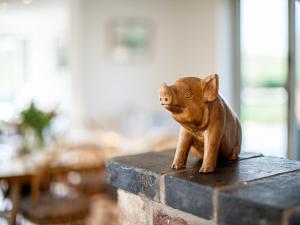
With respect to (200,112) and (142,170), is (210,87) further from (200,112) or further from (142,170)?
(142,170)

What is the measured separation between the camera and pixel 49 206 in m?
3.36

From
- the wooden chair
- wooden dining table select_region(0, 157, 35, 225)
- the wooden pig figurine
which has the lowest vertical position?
the wooden chair

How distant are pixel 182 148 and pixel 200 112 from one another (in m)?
0.15

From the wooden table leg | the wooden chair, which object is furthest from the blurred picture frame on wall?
the wooden table leg

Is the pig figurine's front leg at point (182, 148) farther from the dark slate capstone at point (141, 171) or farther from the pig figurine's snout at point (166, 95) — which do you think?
the pig figurine's snout at point (166, 95)

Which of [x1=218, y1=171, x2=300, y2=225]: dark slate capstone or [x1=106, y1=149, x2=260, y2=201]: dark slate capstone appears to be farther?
[x1=106, y1=149, x2=260, y2=201]: dark slate capstone

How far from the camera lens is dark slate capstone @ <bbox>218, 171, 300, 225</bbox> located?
2.98 feet

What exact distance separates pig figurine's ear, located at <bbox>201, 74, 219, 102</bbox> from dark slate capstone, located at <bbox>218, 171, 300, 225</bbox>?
0.86 feet

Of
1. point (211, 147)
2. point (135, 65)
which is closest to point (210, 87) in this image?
point (211, 147)

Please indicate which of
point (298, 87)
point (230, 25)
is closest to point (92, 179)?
point (298, 87)

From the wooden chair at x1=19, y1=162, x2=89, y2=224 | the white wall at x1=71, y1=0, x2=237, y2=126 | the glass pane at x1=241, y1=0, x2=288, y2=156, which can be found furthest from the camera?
the white wall at x1=71, y1=0, x2=237, y2=126

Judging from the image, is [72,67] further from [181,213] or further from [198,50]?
[181,213]

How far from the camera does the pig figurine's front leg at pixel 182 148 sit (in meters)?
1.27

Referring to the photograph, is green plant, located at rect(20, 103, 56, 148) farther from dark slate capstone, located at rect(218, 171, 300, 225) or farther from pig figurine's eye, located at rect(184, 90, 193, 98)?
dark slate capstone, located at rect(218, 171, 300, 225)
